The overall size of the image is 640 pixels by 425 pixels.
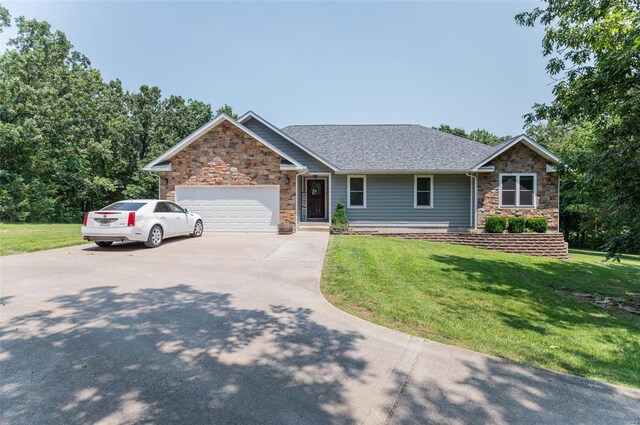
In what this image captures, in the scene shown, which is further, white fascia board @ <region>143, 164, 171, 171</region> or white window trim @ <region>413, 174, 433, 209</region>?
white window trim @ <region>413, 174, 433, 209</region>

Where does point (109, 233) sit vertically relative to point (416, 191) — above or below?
below

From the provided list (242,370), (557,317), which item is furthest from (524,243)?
(242,370)

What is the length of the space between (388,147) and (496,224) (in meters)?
7.05

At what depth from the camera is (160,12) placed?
12.3 m

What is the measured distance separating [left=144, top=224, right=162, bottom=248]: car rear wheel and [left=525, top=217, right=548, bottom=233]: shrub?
15857 millimetres

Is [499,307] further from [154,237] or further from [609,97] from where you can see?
[154,237]

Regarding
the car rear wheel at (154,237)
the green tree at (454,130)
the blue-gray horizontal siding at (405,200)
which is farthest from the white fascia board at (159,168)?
the green tree at (454,130)

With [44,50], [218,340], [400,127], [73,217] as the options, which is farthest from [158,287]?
[44,50]

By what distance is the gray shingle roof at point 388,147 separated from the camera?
17.2 metres

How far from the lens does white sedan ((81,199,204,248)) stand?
9797 millimetres

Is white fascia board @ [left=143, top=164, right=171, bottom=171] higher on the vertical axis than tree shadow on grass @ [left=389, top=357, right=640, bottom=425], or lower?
higher

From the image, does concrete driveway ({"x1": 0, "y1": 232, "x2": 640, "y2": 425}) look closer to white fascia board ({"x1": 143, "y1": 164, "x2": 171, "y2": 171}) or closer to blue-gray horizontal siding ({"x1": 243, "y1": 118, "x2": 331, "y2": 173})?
white fascia board ({"x1": 143, "y1": 164, "x2": 171, "y2": 171})

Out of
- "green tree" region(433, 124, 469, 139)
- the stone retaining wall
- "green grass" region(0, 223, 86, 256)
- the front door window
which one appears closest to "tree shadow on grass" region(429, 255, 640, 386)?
the stone retaining wall

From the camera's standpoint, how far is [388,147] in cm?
1930
